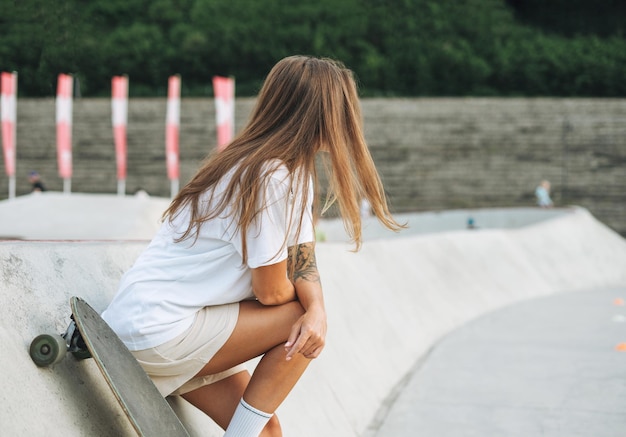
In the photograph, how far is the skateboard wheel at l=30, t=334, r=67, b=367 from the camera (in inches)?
91.4

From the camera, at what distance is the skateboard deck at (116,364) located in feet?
7.39

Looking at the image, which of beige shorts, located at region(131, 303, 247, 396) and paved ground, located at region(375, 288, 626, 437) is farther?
paved ground, located at region(375, 288, 626, 437)

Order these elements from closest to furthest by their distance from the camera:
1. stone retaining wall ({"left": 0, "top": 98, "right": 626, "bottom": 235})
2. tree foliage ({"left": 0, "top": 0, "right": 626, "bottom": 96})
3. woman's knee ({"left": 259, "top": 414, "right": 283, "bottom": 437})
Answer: woman's knee ({"left": 259, "top": 414, "right": 283, "bottom": 437}) < stone retaining wall ({"left": 0, "top": 98, "right": 626, "bottom": 235}) < tree foliage ({"left": 0, "top": 0, "right": 626, "bottom": 96})

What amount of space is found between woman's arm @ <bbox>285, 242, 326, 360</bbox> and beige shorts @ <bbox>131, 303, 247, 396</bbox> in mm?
188

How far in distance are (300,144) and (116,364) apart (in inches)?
31.8

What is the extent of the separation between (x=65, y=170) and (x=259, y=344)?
19.6 meters

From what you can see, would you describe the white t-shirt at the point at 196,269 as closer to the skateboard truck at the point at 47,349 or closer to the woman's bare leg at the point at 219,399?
the skateboard truck at the point at 47,349

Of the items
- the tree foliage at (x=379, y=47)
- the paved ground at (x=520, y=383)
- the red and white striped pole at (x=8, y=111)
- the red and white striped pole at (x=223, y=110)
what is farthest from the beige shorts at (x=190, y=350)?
the tree foliage at (x=379, y=47)

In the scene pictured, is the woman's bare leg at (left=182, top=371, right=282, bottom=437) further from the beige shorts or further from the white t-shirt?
the white t-shirt

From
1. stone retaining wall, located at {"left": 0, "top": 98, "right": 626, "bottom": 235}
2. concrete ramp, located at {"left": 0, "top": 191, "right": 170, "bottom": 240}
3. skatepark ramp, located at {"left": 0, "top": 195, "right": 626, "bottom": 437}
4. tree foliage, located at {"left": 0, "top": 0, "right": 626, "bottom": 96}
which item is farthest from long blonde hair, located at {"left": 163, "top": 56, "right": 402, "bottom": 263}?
tree foliage, located at {"left": 0, "top": 0, "right": 626, "bottom": 96}

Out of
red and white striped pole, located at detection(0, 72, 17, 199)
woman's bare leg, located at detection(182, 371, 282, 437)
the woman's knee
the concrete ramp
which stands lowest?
the concrete ramp

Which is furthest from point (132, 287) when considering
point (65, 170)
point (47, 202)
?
point (65, 170)

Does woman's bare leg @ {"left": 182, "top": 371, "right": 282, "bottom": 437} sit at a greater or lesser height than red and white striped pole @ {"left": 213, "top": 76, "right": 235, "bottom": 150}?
greater

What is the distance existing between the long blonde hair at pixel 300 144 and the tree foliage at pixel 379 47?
96.9ft
